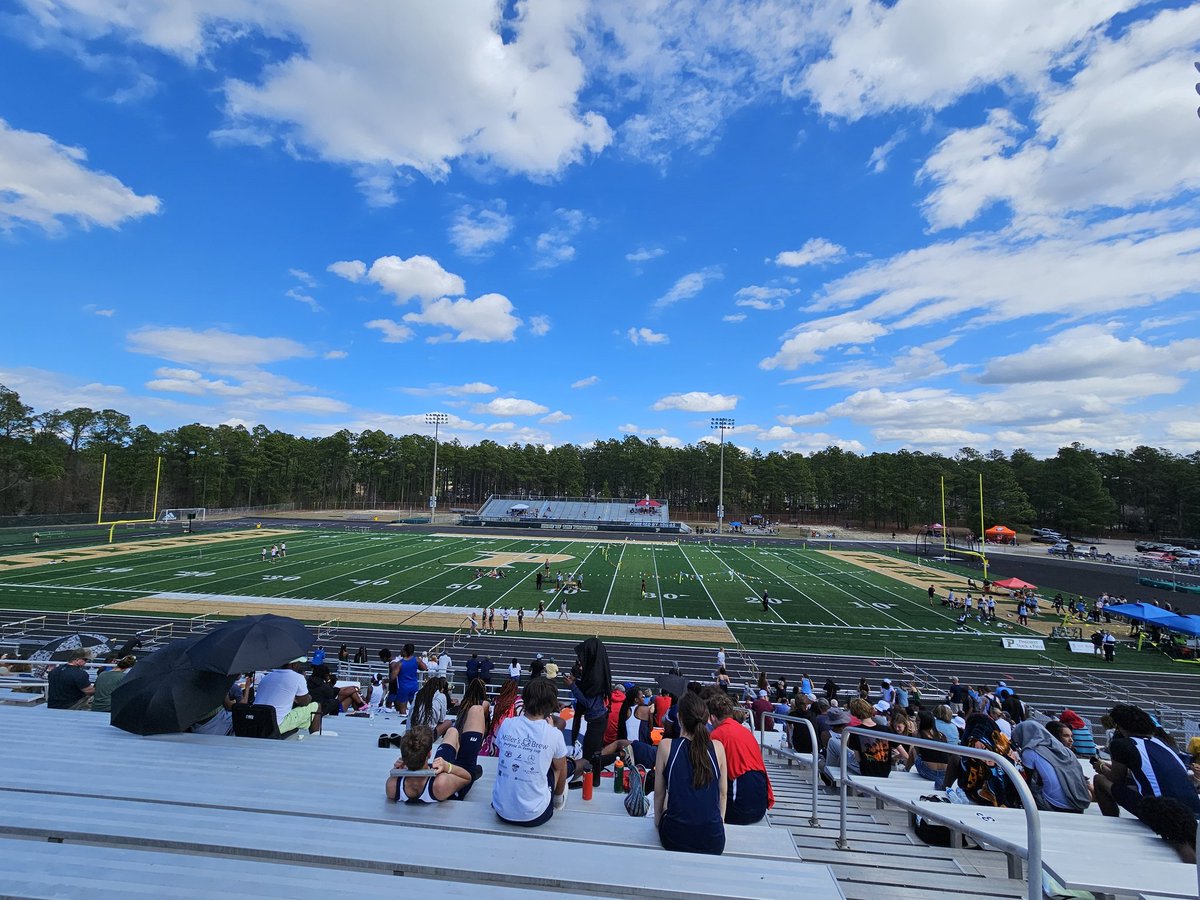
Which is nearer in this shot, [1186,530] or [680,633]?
[680,633]

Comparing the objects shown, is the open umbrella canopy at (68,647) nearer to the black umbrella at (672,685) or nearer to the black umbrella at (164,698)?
the black umbrella at (164,698)

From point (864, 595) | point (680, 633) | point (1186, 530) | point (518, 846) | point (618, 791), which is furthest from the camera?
point (1186, 530)

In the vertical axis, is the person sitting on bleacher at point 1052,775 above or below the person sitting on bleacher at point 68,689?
above

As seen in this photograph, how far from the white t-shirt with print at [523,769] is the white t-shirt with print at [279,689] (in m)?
3.77

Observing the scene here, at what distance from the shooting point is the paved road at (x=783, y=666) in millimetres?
19328

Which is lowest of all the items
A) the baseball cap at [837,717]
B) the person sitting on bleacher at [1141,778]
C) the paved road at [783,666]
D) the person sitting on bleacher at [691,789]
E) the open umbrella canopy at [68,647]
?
the paved road at [783,666]

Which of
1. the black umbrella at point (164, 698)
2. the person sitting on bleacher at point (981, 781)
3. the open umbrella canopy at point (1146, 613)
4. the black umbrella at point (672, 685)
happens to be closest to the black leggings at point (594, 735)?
the black umbrella at point (672, 685)

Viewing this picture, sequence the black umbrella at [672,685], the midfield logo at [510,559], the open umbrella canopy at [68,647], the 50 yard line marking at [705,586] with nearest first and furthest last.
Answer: the black umbrella at [672,685] < the open umbrella canopy at [68,647] < the 50 yard line marking at [705,586] < the midfield logo at [510,559]

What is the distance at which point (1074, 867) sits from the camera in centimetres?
356

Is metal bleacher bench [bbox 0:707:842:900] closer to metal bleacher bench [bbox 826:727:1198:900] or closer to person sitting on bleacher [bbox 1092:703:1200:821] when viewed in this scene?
metal bleacher bench [bbox 826:727:1198:900]

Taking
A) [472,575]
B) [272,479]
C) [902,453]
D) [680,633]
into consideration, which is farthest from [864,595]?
[272,479]

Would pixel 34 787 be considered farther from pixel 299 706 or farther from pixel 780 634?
pixel 780 634

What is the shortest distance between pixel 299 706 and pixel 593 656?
3479 millimetres

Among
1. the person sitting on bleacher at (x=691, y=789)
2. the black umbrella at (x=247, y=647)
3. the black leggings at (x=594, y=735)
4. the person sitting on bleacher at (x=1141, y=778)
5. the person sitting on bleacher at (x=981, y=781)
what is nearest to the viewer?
the person sitting on bleacher at (x=691, y=789)
